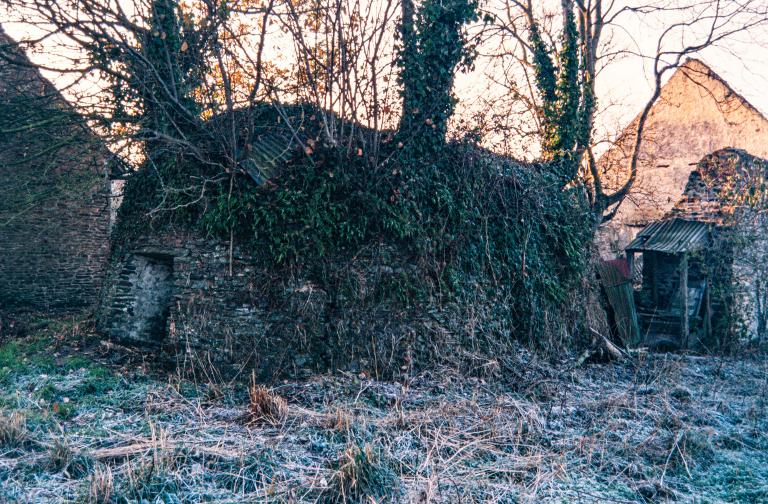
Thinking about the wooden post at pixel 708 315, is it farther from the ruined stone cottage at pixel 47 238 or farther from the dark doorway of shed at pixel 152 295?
the ruined stone cottage at pixel 47 238

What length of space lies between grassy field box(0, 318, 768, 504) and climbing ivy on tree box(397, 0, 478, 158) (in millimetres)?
4006

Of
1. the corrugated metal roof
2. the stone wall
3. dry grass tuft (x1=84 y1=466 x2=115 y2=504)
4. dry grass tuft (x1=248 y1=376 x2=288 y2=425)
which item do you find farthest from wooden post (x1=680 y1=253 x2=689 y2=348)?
dry grass tuft (x1=84 y1=466 x2=115 y2=504)

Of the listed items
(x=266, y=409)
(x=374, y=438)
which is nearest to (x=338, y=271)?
(x=266, y=409)

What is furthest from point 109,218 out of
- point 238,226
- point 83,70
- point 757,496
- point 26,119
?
point 757,496

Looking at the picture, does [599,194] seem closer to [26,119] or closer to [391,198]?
[391,198]

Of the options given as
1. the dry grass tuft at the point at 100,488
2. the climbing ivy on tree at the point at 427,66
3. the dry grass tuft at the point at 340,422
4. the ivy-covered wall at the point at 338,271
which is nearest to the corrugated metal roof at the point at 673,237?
the ivy-covered wall at the point at 338,271

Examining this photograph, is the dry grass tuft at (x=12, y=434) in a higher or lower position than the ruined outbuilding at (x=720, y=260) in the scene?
lower

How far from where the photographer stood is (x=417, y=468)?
174 inches

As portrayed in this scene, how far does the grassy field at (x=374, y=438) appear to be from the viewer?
13.1 ft

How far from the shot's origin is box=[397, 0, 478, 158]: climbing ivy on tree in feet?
28.1

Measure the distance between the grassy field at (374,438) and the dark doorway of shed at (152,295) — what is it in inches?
47.3

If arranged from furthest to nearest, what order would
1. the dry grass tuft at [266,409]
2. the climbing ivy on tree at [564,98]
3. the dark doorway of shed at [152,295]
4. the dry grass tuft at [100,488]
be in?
the climbing ivy on tree at [564,98] → the dark doorway of shed at [152,295] → the dry grass tuft at [266,409] → the dry grass tuft at [100,488]

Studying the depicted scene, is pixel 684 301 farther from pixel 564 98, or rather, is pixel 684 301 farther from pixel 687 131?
pixel 687 131

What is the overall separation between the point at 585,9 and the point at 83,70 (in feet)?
41.1
